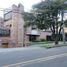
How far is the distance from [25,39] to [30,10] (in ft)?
64.5

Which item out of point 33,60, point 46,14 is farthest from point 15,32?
point 33,60

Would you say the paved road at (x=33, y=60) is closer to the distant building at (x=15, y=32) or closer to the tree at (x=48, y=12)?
the tree at (x=48, y=12)

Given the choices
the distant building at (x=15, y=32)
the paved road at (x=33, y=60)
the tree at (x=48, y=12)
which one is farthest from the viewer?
the distant building at (x=15, y=32)

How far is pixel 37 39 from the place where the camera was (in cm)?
6538

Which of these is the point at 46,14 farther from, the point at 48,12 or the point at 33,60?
the point at 33,60

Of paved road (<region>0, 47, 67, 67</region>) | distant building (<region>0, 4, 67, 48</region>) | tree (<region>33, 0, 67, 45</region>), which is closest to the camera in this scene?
paved road (<region>0, 47, 67, 67</region>)

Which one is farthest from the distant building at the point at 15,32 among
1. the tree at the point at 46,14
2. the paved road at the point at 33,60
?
the paved road at the point at 33,60

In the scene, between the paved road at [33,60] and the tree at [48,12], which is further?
the tree at [48,12]

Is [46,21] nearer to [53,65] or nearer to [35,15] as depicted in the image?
[35,15]

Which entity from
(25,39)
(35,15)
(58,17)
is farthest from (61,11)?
(25,39)

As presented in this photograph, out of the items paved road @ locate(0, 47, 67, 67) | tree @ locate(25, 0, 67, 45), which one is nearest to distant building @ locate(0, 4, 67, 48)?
tree @ locate(25, 0, 67, 45)

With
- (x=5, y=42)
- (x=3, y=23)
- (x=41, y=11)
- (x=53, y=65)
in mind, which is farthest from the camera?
(x=3, y=23)

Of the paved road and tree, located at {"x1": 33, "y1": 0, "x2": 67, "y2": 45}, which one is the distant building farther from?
the paved road

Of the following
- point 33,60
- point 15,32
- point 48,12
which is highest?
point 48,12
